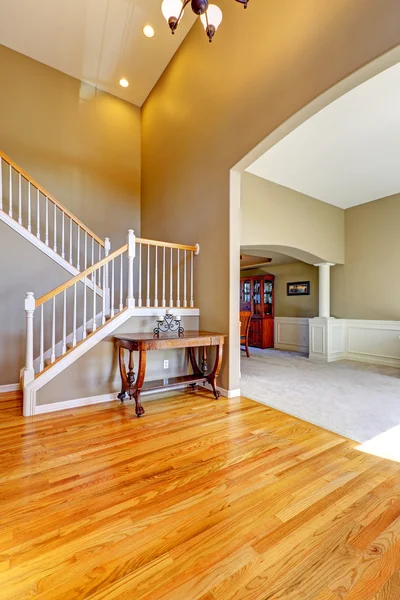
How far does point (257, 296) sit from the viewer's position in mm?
8078

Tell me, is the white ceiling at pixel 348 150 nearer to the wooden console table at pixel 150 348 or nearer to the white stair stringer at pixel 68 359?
the wooden console table at pixel 150 348

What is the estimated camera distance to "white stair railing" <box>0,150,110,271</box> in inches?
160

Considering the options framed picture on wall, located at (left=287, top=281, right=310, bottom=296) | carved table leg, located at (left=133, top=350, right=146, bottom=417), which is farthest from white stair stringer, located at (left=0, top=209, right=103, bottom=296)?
framed picture on wall, located at (left=287, top=281, right=310, bottom=296)

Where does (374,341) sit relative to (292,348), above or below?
above

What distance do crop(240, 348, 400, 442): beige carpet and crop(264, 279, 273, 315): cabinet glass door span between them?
244 centimetres

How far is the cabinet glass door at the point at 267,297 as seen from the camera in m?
7.92

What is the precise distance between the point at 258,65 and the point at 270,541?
13.2 feet

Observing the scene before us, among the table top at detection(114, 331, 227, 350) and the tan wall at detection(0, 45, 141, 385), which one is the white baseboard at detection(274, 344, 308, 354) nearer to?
the table top at detection(114, 331, 227, 350)

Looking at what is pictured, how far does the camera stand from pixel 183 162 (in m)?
4.31

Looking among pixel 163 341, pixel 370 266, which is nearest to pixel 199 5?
pixel 163 341

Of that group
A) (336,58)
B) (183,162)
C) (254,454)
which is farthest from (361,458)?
(183,162)

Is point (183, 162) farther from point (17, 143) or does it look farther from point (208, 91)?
point (17, 143)

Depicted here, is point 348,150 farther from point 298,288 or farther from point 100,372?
point 100,372

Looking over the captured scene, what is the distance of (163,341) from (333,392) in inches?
91.3
